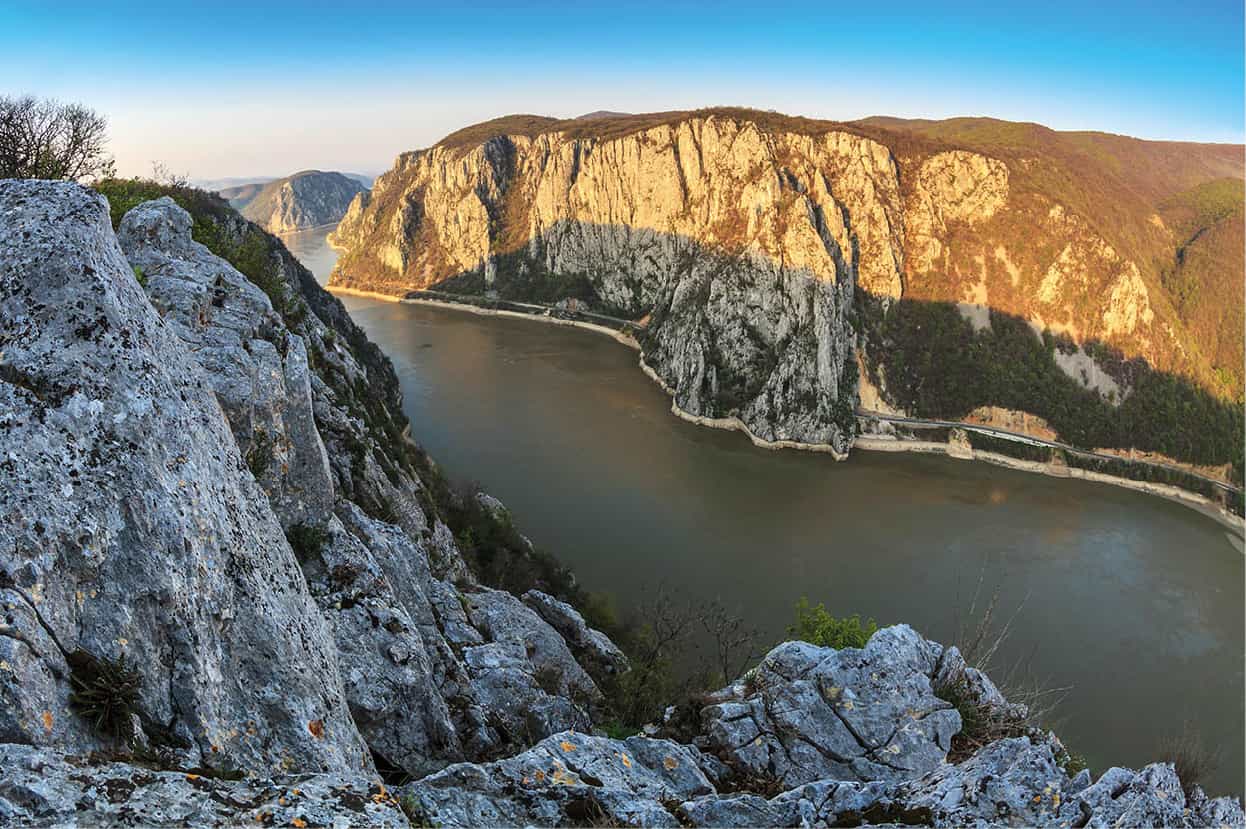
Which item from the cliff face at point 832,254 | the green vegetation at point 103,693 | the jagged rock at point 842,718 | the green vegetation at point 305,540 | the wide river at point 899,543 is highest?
the cliff face at point 832,254

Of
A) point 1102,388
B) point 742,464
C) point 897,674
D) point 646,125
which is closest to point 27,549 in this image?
point 897,674

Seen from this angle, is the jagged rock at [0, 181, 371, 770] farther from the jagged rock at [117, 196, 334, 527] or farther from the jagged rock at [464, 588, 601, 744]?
the jagged rock at [464, 588, 601, 744]

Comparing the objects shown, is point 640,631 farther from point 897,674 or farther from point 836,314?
point 836,314

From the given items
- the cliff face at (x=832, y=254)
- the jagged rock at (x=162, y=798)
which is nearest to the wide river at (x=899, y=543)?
the cliff face at (x=832, y=254)

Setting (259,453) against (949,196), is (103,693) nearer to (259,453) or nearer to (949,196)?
(259,453)

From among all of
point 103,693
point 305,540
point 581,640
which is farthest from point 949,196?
point 103,693

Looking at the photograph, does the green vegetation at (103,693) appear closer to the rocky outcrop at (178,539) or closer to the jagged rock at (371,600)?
the rocky outcrop at (178,539)
